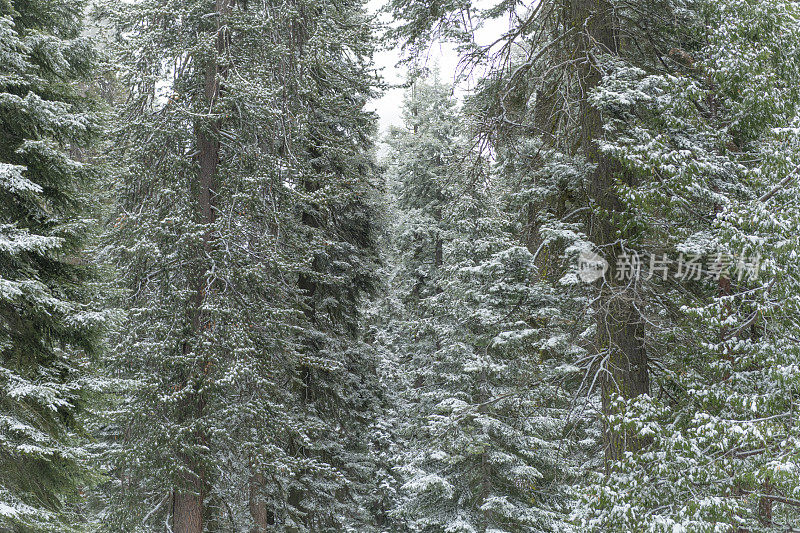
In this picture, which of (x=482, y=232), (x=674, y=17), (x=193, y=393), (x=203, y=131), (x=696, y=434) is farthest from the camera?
(x=482, y=232)

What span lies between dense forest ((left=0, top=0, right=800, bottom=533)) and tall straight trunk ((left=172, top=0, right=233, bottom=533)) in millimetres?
52

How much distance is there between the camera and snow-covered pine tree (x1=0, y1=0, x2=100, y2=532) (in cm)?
557

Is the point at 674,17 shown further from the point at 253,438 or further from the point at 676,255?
the point at 253,438

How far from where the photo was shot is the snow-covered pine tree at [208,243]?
7.96 metres

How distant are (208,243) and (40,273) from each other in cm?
255

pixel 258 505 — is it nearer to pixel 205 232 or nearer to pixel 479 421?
pixel 479 421

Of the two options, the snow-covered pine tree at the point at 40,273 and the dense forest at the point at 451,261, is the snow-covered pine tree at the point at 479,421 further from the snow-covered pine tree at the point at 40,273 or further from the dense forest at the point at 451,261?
the snow-covered pine tree at the point at 40,273

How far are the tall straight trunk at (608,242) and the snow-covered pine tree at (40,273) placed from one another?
518 centimetres

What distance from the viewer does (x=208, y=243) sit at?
864cm

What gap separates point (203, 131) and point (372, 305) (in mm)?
11034

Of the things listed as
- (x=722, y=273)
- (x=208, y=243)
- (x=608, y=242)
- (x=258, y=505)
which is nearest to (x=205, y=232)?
(x=208, y=243)

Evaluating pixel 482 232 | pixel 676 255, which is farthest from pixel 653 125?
pixel 482 232

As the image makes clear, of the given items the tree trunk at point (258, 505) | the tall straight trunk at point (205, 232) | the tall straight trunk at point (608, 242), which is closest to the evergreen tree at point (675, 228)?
the tall straight trunk at point (608, 242)

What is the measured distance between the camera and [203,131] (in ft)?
29.0
